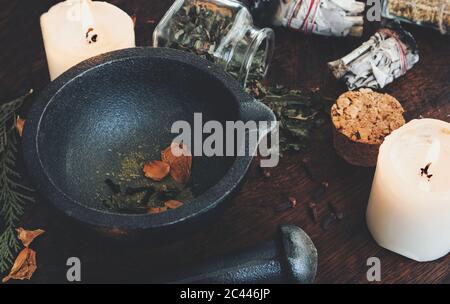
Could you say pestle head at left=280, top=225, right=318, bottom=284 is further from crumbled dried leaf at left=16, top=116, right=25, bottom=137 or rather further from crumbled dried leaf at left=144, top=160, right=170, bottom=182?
crumbled dried leaf at left=16, top=116, right=25, bottom=137

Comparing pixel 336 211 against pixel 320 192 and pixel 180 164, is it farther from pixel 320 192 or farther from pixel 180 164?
pixel 180 164

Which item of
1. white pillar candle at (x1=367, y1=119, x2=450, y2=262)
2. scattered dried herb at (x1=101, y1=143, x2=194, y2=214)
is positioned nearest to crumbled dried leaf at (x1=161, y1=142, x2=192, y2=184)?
scattered dried herb at (x1=101, y1=143, x2=194, y2=214)

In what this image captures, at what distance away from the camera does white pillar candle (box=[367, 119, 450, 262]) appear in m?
0.98

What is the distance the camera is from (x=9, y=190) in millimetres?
1081

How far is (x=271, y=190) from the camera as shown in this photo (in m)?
1.10

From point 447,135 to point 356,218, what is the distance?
163 millimetres

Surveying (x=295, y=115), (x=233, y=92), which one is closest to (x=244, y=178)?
(x=233, y=92)

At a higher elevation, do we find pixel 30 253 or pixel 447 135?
pixel 447 135

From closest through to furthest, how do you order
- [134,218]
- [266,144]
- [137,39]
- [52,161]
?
[134,218] < [52,161] < [266,144] < [137,39]

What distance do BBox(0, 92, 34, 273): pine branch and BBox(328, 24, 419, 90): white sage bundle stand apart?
1.56ft

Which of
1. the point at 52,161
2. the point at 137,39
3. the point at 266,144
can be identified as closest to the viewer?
the point at 52,161

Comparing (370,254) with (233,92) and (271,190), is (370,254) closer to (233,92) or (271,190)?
(271,190)

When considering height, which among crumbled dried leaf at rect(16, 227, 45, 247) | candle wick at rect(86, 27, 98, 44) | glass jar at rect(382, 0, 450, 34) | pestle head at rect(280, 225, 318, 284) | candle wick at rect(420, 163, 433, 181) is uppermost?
glass jar at rect(382, 0, 450, 34)

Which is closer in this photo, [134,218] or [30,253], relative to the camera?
[134,218]
